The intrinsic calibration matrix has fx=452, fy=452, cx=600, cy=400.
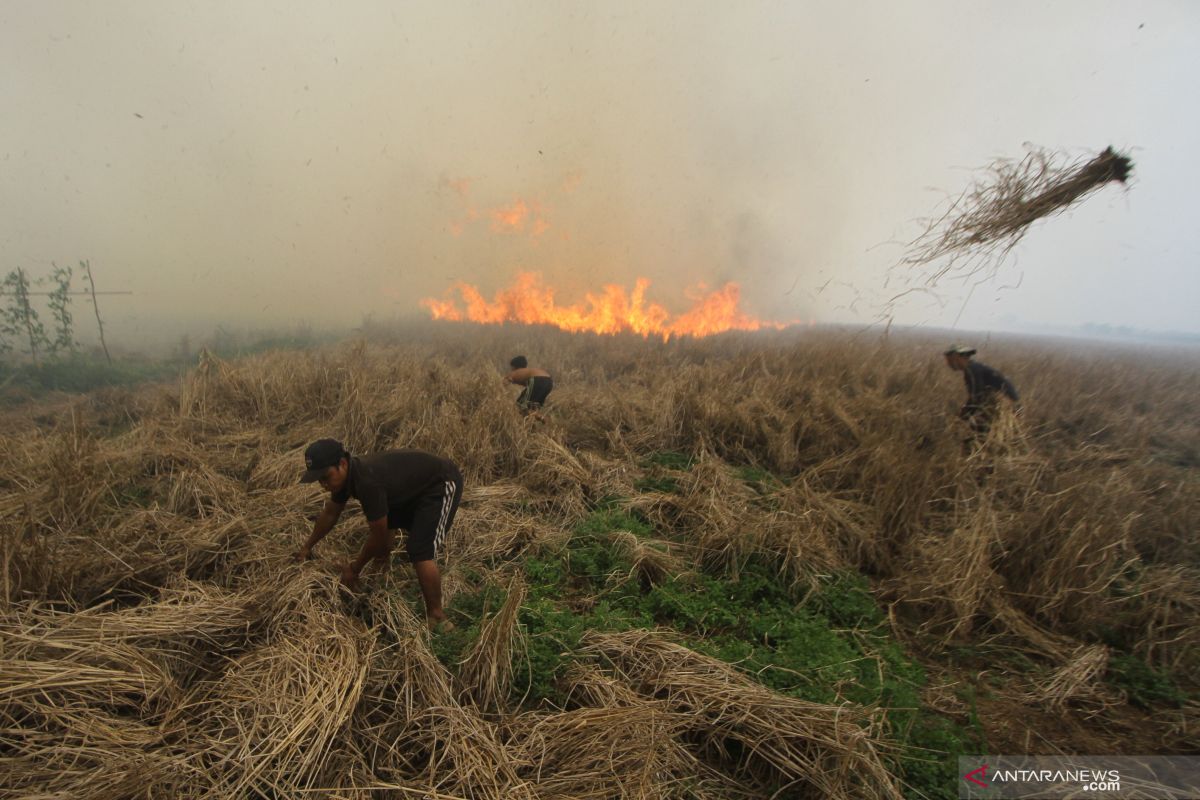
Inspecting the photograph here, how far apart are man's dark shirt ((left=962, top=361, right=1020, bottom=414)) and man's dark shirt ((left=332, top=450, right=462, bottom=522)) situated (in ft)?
19.3

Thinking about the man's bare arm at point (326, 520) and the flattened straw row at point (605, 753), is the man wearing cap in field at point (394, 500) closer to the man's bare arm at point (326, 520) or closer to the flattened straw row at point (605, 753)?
the man's bare arm at point (326, 520)

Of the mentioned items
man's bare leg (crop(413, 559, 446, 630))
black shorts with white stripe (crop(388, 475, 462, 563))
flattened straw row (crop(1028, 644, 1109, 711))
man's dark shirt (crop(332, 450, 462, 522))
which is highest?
man's dark shirt (crop(332, 450, 462, 522))

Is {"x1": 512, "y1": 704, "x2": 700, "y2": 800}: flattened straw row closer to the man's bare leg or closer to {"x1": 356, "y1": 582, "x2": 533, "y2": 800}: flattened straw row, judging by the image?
{"x1": 356, "y1": 582, "x2": 533, "y2": 800}: flattened straw row

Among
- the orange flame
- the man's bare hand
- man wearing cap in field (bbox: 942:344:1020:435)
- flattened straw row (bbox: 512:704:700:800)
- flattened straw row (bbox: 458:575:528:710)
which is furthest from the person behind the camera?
the orange flame

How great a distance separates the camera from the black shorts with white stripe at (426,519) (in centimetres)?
293

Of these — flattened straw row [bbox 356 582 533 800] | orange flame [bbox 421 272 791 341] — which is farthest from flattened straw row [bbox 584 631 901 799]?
orange flame [bbox 421 272 791 341]

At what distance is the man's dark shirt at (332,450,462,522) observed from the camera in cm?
269

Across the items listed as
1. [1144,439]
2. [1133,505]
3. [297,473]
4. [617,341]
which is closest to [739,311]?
[617,341]

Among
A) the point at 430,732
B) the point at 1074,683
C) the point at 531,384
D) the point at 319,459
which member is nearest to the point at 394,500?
the point at 319,459

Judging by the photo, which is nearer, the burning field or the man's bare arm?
the burning field

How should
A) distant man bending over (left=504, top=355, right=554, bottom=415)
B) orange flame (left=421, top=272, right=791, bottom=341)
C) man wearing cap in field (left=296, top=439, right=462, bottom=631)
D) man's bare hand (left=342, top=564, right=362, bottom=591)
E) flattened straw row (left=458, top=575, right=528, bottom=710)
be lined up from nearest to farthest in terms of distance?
flattened straw row (left=458, top=575, right=528, bottom=710) < man wearing cap in field (left=296, top=439, right=462, bottom=631) < man's bare hand (left=342, top=564, right=362, bottom=591) < distant man bending over (left=504, top=355, right=554, bottom=415) < orange flame (left=421, top=272, right=791, bottom=341)

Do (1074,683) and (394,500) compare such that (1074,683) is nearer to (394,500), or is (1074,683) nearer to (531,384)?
(394,500)

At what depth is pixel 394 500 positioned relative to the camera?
293 cm

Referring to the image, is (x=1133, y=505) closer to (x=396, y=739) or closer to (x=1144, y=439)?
(x=1144, y=439)
